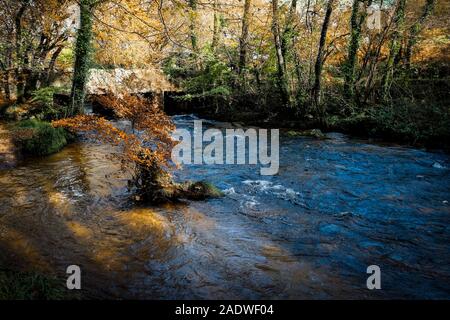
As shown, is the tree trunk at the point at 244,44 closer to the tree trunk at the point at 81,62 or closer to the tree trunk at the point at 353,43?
the tree trunk at the point at 353,43

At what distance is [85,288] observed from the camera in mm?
3771

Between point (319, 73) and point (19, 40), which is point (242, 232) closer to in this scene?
point (319, 73)

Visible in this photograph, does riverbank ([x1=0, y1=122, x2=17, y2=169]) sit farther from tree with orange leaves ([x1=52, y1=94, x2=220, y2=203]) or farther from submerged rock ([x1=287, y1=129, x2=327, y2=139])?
submerged rock ([x1=287, y1=129, x2=327, y2=139])

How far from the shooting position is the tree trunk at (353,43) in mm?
13040

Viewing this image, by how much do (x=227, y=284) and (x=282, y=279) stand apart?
67cm

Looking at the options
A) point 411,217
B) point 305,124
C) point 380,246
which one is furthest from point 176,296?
point 305,124

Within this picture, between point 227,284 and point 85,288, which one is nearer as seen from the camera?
point 85,288

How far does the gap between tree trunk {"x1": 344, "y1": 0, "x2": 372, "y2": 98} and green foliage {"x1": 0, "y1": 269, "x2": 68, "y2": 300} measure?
41.7ft

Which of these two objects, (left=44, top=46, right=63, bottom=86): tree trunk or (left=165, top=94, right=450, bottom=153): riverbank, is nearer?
(left=165, top=94, right=450, bottom=153): riverbank

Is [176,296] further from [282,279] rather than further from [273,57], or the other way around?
[273,57]

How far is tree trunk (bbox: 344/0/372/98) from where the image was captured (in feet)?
42.8

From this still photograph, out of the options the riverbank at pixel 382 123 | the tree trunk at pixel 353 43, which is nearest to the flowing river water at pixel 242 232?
the riverbank at pixel 382 123

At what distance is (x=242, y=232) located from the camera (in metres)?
5.43

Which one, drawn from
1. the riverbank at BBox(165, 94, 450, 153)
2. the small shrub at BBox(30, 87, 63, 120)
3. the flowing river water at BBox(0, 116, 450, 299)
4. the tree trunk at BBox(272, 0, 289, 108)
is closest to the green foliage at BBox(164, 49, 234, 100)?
the riverbank at BBox(165, 94, 450, 153)
